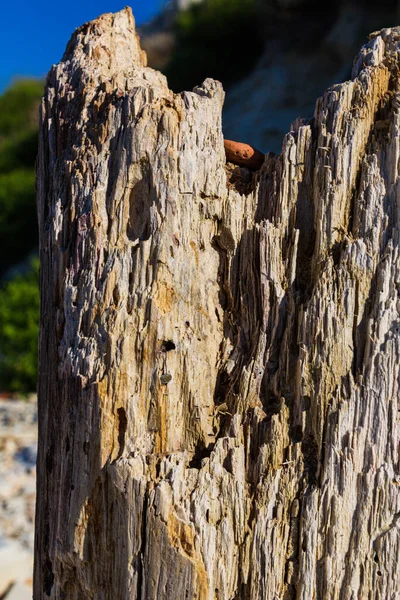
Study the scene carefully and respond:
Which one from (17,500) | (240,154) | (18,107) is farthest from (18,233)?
(240,154)

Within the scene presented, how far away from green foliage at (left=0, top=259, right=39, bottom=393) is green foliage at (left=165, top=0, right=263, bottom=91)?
27.1ft

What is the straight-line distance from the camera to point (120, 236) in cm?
209

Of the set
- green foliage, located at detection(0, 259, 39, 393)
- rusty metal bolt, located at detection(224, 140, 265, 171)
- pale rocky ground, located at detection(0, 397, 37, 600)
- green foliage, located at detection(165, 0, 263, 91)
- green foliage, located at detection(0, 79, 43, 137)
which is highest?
green foliage, located at detection(0, 79, 43, 137)

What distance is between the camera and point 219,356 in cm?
212

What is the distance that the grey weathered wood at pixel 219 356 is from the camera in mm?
1917

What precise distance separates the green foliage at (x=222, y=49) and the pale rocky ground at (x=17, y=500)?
11.4 metres

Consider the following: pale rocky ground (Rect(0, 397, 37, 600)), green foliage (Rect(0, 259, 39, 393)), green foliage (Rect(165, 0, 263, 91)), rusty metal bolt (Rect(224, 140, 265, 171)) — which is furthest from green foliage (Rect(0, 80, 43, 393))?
rusty metal bolt (Rect(224, 140, 265, 171))

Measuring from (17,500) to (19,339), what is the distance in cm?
551

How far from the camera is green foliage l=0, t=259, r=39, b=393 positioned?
12086 millimetres

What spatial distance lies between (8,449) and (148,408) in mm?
7164

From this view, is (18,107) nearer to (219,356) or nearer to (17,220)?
(17,220)

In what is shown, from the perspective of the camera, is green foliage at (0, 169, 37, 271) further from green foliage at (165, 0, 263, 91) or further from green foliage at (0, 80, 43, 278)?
green foliage at (165, 0, 263, 91)

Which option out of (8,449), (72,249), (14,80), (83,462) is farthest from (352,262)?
(14,80)

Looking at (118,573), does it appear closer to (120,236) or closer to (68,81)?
(120,236)
